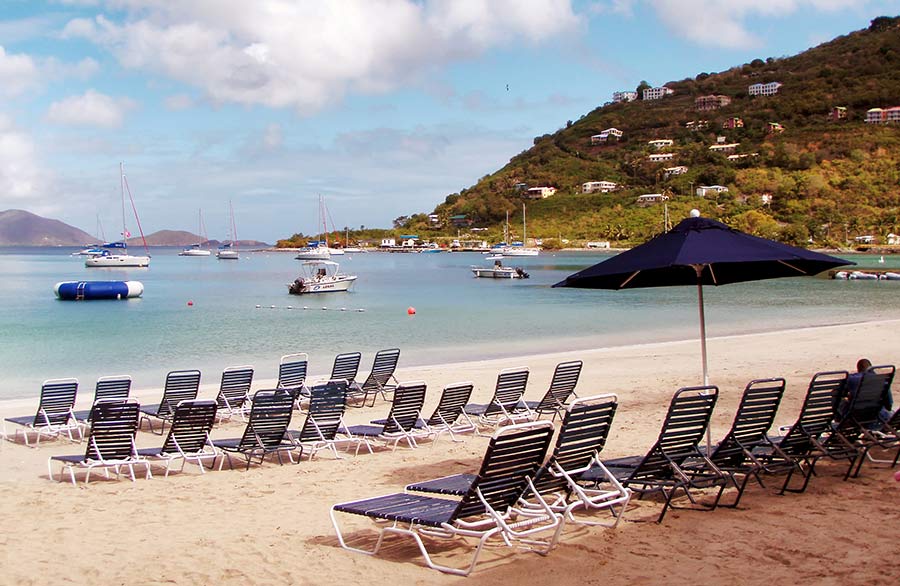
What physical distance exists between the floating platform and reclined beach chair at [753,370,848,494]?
1979 inches

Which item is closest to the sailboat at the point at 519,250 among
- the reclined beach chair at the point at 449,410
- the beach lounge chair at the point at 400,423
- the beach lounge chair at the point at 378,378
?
the beach lounge chair at the point at 378,378

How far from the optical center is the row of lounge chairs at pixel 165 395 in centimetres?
1113

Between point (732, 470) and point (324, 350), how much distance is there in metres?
21.1

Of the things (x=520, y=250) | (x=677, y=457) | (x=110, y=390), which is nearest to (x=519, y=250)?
(x=520, y=250)

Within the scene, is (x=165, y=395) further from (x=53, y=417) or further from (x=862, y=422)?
(x=862, y=422)

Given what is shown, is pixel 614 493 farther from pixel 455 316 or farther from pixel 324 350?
pixel 455 316

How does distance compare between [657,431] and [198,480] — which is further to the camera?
[657,431]

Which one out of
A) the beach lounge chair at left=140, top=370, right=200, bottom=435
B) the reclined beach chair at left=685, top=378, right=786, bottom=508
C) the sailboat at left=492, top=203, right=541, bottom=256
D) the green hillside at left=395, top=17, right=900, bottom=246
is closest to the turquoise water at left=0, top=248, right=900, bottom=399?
the beach lounge chair at left=140, top=370, right=200, bottom=435

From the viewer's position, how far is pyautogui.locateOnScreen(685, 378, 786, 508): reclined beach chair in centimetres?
660

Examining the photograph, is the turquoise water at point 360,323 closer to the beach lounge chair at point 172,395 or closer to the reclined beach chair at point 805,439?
the beach lounge chair at point 172,395

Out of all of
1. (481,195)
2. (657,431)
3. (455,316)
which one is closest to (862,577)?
(657,431)

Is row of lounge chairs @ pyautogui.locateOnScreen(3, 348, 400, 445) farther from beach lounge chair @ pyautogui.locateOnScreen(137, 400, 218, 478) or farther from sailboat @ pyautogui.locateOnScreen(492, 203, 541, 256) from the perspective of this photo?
sailboat @ pyautogui.locateOnScreen(492, 203, 541, 256)

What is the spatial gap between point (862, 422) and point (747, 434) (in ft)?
4.55

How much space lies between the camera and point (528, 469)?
5359 mm
